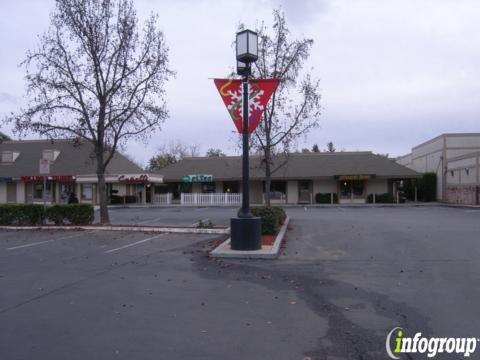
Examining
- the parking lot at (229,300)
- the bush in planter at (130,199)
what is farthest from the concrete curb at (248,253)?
the bush in planter at (130,199)

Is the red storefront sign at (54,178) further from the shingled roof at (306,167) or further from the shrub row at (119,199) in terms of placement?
the shingled roof at (306,167)

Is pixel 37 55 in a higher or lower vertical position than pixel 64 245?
higher

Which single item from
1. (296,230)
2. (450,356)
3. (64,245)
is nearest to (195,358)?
(450,356)

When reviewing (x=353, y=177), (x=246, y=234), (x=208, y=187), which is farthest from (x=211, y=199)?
(x=246, y=234)

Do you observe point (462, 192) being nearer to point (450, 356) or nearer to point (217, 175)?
point (217, 175)

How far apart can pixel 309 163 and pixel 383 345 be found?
39.7 meters

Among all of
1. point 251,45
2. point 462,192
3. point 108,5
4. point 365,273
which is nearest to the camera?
point 365,273

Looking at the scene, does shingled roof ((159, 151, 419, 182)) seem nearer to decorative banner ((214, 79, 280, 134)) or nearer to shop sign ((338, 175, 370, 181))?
shop sign ((338, 175, 370, 181))

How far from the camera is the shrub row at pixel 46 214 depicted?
65.4 ft

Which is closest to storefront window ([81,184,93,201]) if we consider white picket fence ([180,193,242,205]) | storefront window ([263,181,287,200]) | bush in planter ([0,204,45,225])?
white picket fence ([180,193,242,205])

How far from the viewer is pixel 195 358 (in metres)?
4.88

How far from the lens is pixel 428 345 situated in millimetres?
5238

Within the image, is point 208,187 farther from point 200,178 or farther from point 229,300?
point 229,300

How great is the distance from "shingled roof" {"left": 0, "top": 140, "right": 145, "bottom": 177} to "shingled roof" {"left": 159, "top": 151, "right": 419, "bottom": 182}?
14.9 ft
